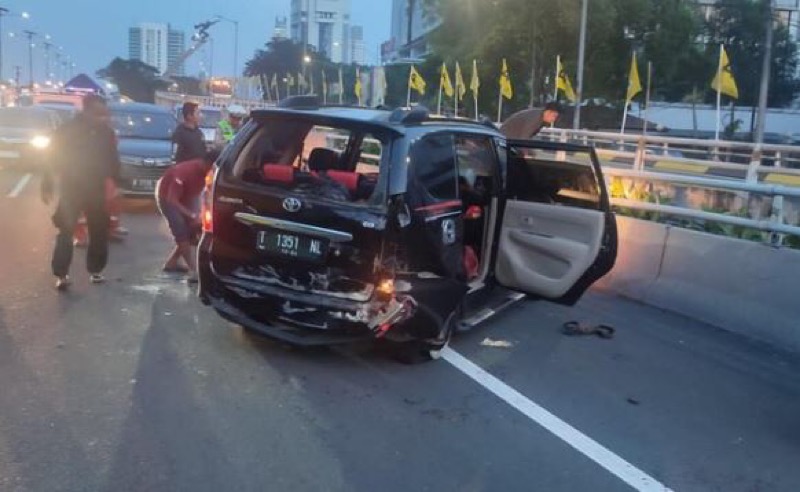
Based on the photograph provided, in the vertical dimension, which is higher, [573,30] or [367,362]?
[573,30]

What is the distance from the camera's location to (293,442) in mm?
4598

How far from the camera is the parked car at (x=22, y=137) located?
19250 mm

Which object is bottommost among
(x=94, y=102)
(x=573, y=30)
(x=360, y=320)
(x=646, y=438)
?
(x=646, y=438)

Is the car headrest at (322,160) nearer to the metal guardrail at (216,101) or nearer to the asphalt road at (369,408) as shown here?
the asphalt road at (369,408)

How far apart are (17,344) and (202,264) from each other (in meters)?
1.35

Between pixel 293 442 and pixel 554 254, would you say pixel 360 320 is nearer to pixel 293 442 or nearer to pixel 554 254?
pixel 293 442

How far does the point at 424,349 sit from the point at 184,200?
3.67 m

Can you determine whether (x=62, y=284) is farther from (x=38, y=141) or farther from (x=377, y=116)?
(x=38, y=141)

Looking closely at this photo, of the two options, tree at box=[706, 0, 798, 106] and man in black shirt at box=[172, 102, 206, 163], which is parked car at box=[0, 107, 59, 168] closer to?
man in black shirt at box=[172, 102, 206, 163]

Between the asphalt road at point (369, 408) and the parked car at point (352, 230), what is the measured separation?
0.36 metres

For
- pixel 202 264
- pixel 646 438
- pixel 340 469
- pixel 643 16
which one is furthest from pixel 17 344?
pixel 643 16

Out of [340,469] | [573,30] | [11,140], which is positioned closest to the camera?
[340,469]

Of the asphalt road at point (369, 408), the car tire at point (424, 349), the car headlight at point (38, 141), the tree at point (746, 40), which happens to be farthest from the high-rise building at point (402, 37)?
the car tire at point (424, 349)

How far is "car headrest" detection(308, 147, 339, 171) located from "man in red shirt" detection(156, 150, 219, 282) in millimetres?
2195
